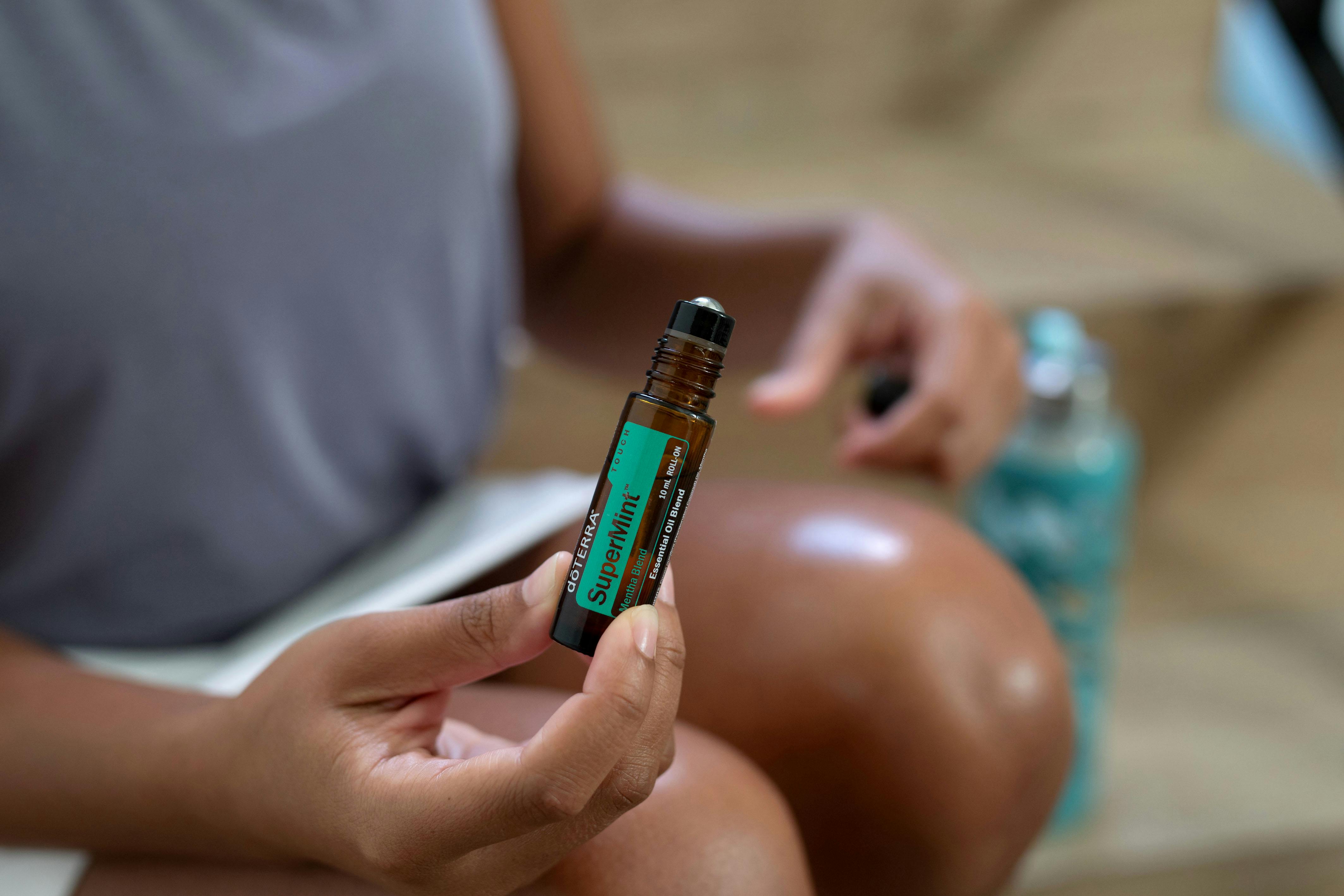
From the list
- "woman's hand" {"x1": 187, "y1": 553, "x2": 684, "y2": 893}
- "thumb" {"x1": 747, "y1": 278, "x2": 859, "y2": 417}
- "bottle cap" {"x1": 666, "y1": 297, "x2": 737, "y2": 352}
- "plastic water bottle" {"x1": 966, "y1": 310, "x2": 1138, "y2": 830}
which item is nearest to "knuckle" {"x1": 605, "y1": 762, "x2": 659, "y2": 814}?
"woman's hand" {"x1": 187, "y1": 553, "x2": 684, "y2": 893}

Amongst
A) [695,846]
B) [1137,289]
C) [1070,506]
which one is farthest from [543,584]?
[1137,289]

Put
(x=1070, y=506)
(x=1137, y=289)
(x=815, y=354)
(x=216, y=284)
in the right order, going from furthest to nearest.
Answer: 1. (x=1137, y=289)
2. (x=1070, y=506)
3. (x=815, y=354)
4. (x=216, y=284)

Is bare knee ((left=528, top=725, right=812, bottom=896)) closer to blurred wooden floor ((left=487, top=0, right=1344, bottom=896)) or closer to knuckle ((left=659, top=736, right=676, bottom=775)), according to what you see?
knuckle ((left=659, top=736, right=676, bottom=775))

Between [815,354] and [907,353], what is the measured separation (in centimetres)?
8

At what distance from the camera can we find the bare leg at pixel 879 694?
1.48 feet

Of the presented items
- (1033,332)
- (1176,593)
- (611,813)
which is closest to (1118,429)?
(1033,332)

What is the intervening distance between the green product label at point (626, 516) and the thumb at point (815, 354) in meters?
0.20

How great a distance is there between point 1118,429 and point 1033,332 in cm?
13

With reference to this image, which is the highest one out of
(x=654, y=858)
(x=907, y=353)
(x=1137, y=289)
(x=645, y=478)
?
(x=1137, y=289)

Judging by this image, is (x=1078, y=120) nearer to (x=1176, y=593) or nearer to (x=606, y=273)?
(x=1176, y=593)

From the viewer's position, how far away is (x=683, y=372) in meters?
0.29

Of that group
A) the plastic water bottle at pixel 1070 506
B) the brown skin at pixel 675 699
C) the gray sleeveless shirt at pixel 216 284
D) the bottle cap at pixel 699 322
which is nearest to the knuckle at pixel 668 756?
the brown skin at pixel 675 699

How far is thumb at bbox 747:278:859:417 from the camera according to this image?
494 mm

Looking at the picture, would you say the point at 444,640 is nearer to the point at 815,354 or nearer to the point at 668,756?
the point at 668,756
